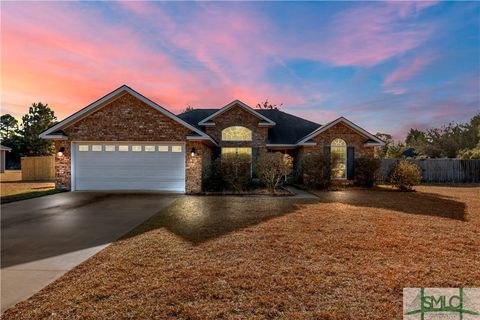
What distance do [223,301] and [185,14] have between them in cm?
1175

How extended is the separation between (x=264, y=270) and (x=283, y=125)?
56.7ft

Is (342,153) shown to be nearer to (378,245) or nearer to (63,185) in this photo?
(378,245)

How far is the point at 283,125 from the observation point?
20234mm

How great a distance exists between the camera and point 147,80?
54.9ft

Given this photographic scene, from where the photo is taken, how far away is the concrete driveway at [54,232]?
3.75 meters

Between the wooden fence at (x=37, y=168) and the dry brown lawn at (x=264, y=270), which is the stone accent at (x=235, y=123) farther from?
the wooden fence at (x=37, y=168)

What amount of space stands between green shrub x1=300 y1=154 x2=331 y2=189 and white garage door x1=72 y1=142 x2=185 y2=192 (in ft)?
24.8

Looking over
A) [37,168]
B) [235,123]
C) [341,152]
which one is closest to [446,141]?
[341,152]

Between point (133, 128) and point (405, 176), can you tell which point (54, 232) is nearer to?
point (133, 128)

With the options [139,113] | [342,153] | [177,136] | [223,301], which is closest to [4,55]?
[139,113]

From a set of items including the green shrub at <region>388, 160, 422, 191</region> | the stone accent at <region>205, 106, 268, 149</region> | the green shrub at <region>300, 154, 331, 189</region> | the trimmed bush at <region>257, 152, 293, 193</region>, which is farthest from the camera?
the stone accent at <region>205, 106, 268, 149</region>

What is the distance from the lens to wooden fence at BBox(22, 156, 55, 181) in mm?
21094

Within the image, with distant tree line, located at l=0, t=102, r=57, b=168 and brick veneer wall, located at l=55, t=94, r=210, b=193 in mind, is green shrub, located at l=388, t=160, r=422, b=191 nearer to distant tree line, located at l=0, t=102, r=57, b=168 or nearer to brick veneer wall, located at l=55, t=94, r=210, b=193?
brick veneer wall, located at l=55, t=94, r=210, b=193

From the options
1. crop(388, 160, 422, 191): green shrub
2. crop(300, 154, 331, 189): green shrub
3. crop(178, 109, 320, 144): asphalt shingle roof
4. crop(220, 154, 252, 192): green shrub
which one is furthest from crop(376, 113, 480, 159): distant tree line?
crop(220, 154, 252, 192): green shrub
